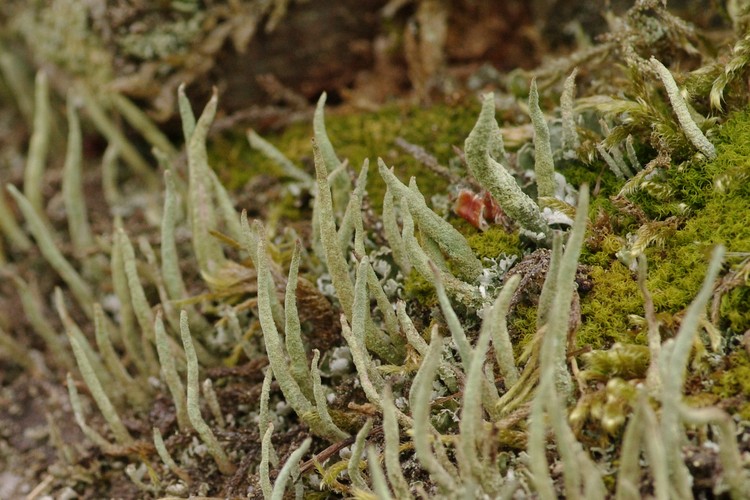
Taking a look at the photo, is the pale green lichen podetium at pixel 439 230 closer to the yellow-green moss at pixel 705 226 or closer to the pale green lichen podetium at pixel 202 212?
the yellow-green moss at pixel 705 226

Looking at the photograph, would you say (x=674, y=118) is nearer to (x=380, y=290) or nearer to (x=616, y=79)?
(x=616, y=79)

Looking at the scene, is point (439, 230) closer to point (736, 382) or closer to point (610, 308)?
point (610, 308)

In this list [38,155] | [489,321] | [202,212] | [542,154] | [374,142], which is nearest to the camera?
[489,321]

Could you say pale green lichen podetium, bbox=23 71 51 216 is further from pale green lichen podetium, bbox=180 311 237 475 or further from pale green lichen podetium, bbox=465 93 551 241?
pale green lichen podetium, bbox=465 93 551 241

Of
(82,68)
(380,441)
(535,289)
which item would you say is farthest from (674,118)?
(82,68)

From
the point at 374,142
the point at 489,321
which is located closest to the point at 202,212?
the point at 374,142

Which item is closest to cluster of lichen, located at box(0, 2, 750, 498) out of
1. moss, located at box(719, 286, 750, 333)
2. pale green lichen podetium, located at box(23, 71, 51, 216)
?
moss, located at box(719, 286, 750, 333)

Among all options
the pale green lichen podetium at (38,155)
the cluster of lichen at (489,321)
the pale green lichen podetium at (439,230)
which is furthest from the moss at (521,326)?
the pale green lichen podetium at (38,155)
